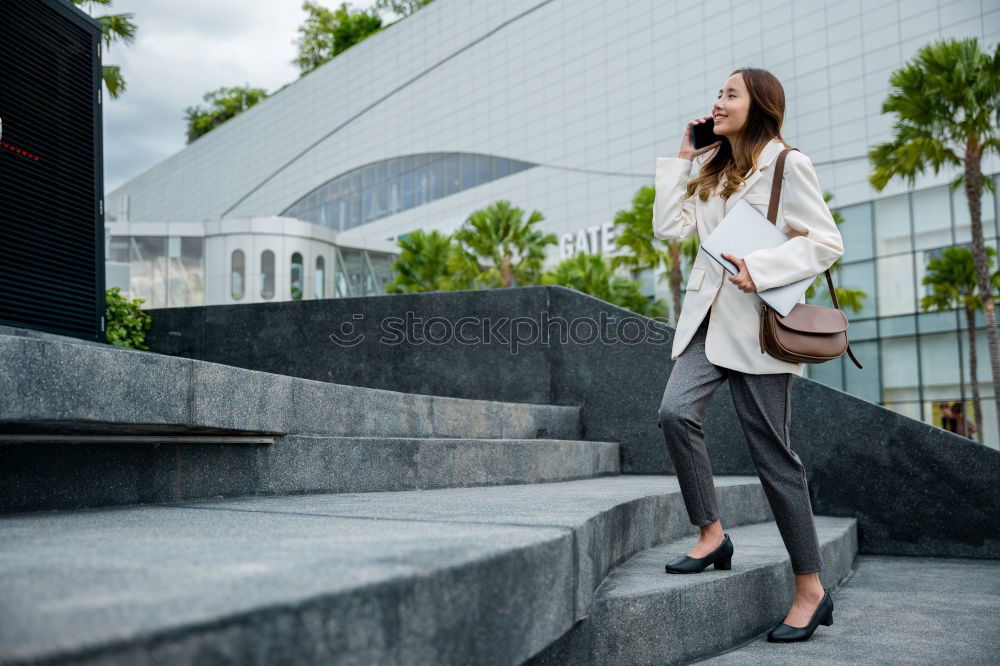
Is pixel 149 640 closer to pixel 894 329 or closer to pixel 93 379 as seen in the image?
pixel 93 379

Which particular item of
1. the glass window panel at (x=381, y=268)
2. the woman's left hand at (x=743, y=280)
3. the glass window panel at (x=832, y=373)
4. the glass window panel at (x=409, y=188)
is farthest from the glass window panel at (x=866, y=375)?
the glass window panel at (x=409, y=188)

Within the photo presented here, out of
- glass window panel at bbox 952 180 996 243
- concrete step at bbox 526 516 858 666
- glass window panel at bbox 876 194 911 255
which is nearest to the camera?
concrete step at bbox 526 516 858 666

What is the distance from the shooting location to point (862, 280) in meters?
28.1

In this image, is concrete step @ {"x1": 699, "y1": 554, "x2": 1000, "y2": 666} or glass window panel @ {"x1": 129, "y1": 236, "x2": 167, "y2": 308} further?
glass window panel @ {"x1": 129, "y1": 236, "x2": 167, "y2": 308}

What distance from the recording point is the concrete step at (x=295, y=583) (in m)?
0.98

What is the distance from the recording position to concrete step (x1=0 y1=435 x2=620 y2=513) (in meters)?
2.61

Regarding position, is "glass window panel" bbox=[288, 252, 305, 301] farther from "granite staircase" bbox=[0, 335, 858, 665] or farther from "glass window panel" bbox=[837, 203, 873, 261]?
"granite staircase" bbox=[0, 335, 858, 665]

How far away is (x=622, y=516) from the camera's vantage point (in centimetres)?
298

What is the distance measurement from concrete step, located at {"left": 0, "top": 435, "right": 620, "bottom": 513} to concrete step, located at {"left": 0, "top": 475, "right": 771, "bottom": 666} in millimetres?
152

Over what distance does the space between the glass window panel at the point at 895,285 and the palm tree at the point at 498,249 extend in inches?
421

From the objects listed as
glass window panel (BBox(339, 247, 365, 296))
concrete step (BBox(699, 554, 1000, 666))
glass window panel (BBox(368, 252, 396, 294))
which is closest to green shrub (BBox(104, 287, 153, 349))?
concrete step (BBox(699, 554, 1000, 666))

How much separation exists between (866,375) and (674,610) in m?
27.7

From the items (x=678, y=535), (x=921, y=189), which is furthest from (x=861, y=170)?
(x=678, y=535)

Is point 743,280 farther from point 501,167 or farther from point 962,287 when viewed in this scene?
point 501,167
